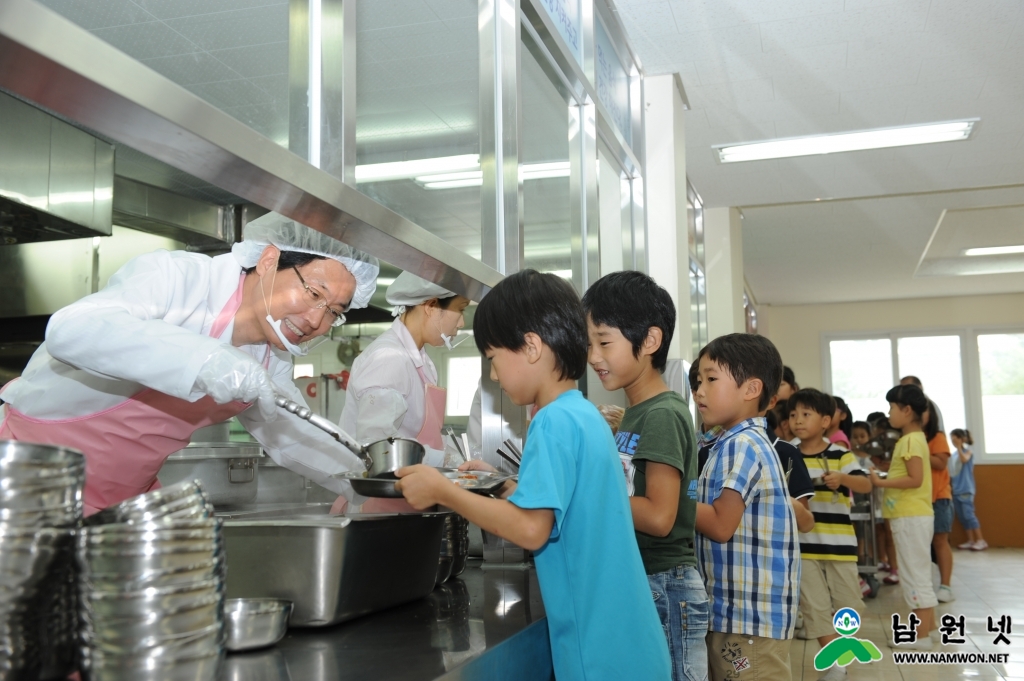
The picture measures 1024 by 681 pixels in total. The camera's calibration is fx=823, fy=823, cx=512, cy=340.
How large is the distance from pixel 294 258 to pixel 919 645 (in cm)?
370

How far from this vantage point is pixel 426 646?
43.4 inches

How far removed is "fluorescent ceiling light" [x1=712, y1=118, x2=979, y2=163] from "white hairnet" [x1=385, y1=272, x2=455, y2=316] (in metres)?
3.15

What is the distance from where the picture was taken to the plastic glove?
1.18m

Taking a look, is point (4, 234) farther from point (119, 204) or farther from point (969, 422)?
point (969, 422)

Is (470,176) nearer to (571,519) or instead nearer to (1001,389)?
(571,519)

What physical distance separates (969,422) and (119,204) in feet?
30.9

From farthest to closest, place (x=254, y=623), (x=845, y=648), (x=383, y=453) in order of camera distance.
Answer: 1. (x=845, y=648)
2. (x=383, y=453)
3. (x=254, y=623)

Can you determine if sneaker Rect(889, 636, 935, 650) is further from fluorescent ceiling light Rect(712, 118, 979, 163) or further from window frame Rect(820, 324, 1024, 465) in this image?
window frame Rect(820, 324, 1024, 465)

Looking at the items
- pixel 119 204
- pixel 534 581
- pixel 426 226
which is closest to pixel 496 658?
pixel 534 581

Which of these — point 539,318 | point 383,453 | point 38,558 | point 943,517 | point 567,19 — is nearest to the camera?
point 38,558

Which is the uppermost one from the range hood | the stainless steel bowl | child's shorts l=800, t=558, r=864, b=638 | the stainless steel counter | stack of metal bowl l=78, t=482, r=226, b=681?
the range hood

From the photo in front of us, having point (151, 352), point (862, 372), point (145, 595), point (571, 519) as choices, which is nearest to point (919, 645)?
point (571, 519)

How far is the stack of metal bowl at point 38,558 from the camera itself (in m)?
0.63

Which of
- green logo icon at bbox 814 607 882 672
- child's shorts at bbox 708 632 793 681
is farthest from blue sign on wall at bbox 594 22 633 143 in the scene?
green logo icon at bbox 814 607 882 672
